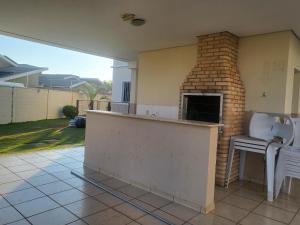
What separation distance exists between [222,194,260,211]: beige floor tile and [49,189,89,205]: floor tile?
1.97 m

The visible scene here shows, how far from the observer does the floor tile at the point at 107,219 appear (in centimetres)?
249

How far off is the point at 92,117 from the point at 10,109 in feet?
26.4

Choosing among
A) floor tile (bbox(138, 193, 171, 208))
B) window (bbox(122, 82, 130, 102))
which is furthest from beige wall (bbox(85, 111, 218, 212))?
window (bbox(122, 82, 130, 102))

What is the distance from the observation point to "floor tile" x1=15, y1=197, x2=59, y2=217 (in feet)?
8.62

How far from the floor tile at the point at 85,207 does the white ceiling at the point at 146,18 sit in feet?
8.45

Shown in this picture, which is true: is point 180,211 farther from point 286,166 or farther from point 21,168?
point 21,168

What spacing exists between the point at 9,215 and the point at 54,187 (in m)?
0.86

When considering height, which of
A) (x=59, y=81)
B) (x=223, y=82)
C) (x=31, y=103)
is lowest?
(x=31, y=103)

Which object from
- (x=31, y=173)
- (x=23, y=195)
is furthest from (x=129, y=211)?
(x=31, y=173)

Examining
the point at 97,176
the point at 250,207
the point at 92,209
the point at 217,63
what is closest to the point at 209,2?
the point at 217,63

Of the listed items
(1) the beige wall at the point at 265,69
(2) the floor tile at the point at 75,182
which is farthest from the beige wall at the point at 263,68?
(2) the floor tile at the point at 75,182

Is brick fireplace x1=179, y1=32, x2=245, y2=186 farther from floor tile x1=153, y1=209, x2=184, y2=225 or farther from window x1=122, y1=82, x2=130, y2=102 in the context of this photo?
window x1=122, y1=82, x2=130, y2=102

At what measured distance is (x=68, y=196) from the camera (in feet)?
10.2

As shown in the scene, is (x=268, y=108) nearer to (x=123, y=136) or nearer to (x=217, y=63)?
(x=217, y=63)
